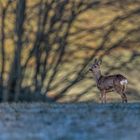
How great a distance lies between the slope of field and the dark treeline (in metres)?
5.08

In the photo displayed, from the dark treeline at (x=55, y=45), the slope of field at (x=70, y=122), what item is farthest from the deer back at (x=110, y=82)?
the dark treeline at (x=55, y=45)

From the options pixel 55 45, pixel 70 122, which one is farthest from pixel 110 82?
pixel 55 45

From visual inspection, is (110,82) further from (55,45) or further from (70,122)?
(55,45)

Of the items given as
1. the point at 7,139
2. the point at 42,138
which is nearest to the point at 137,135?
the point at 42,138

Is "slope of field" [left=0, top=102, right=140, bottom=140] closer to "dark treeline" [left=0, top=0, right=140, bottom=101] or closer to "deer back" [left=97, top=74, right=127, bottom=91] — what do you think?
"deer back" [left=97, top=74, right=127, bottom=91]

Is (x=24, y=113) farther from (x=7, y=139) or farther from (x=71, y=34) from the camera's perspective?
(x=71, y=34)

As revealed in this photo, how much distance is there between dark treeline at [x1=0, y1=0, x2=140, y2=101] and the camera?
51.8 feet

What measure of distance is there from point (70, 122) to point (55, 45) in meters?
8.57

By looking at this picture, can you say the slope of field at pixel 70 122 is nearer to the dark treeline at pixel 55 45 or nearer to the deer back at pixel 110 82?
the deer back at pixel 110 82

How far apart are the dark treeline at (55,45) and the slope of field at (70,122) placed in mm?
5076

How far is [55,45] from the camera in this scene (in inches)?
664

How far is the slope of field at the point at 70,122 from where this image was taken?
24.5 feet

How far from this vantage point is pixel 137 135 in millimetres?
7328

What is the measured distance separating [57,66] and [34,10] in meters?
1.97
